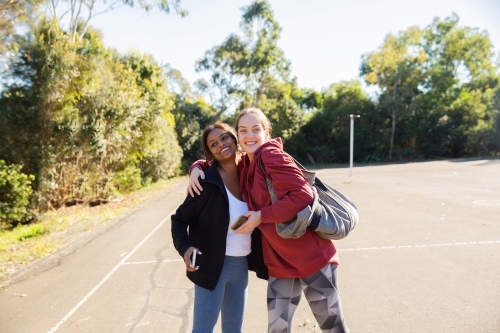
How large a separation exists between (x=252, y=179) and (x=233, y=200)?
175 millimetres

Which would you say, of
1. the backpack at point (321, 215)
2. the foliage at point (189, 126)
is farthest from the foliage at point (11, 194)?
the foliage at point (189, 126)

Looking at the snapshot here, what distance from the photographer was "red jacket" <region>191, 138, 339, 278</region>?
7.21 feet

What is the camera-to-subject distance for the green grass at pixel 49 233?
6.74 m

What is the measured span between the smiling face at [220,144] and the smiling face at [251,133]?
12 centimetres

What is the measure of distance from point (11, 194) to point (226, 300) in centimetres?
824

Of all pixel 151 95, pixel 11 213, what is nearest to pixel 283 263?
pixel 11 213

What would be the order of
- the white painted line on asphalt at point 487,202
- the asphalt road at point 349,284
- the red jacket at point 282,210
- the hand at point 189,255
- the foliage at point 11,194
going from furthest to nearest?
the white painted line on asphalt at point 487,202 < the foliage at point 11,194 < the asphalt road at point 349,284 < the hand at point 189,255 < the red jacket at point 282,210

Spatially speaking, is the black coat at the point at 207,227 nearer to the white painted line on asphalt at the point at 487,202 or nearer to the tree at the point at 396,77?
the white painted line on asphalt at the point at 487,202

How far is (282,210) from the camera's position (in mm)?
2174

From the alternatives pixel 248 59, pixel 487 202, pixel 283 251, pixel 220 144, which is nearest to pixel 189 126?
pixel 248 59

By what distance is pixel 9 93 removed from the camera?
10055mm

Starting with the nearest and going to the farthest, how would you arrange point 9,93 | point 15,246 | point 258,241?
1. point 258,241
2. point 15,246
3. point 9,93

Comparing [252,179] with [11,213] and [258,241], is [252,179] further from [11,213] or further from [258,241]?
[11,213]

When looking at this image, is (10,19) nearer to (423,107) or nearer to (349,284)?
(349,284)
